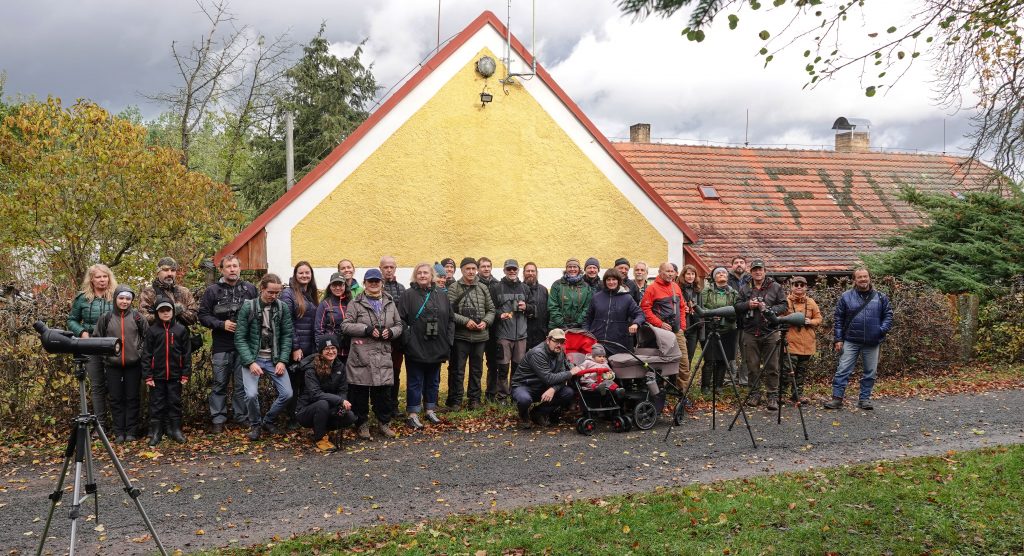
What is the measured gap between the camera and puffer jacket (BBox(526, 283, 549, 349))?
10.8 m

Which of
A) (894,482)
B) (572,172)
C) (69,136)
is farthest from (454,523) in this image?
(572,172)

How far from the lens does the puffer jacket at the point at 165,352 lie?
855cm

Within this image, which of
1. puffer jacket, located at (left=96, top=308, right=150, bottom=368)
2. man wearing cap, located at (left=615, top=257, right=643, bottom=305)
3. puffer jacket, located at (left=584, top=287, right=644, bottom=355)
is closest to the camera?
puffer jacket, located at (left=96, top=308, right=150, bottom=368)

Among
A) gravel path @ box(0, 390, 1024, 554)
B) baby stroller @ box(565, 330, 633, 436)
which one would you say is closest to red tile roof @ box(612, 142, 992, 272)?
baby stroller @ box(565, 330, 633, 436)

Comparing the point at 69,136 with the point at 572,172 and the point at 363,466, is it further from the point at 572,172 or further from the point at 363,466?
the point at 572,172

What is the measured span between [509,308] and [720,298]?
300 cm

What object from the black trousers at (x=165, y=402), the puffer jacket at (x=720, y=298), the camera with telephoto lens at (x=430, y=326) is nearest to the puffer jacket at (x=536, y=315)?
the camera with telephoto lens at (x=430, y=326)

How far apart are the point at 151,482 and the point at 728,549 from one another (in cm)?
530

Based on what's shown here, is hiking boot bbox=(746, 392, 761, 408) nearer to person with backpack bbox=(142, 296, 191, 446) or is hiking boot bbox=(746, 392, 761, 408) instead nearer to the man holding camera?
the man holding camera

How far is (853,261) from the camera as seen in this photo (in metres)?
19.4

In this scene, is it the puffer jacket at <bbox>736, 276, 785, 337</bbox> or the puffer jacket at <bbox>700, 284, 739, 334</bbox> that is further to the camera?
the puffer jacket at <bbox>700, 284, 739, 334</bbox>

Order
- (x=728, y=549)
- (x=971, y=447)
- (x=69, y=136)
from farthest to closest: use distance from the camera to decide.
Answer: (x=69, y=136), (x=971, y=447), (x=728, y=549)

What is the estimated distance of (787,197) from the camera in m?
21.7

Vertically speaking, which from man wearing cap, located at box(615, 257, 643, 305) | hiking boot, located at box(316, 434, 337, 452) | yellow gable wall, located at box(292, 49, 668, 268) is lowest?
hiking boot, located at box(316, 434, 337, 452)
